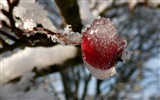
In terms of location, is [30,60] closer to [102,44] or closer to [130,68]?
[102,44]

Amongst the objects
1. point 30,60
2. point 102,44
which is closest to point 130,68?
point 30,60

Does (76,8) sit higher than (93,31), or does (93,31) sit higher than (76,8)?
(76,8)

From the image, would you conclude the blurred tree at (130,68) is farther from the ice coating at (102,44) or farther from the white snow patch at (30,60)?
the ice coating at (102,44)

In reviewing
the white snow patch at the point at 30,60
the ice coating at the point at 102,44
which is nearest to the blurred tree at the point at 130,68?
the white snow patch at the point at 30,60

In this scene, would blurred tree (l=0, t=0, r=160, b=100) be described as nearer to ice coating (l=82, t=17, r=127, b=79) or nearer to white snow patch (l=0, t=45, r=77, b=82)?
white snow patch (l=0, t=45, r=77, b=82)

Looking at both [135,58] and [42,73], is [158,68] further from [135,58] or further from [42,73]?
[42,73]

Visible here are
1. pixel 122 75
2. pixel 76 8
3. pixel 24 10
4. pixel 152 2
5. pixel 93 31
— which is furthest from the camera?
pixel 122 75

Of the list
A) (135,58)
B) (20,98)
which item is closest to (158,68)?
(135,58)

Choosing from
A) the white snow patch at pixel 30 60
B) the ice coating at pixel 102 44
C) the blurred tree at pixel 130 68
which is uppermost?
the blurred tree at pixel 130 68

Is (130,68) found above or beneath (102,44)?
above
